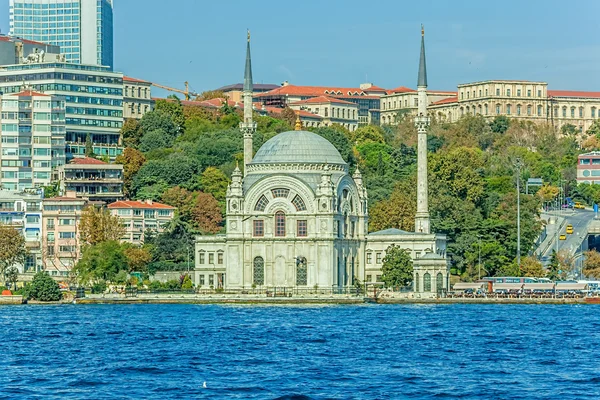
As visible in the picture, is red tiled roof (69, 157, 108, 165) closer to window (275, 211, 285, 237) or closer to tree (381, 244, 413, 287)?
window (275, 211, 285, 237)

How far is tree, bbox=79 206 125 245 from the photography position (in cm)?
11419

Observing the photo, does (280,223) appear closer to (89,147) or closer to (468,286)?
(468,286)

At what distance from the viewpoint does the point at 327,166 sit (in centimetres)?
10562

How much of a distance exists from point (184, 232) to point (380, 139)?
46253mm

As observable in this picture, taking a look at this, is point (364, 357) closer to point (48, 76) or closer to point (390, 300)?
point (390, 300)

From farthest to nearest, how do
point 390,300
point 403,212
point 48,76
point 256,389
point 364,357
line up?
point 48,76, point 403,212, point 390,300, point 364,357, point 256,389

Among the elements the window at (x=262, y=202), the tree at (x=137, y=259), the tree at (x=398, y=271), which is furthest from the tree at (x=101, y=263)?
the tree at (x=398, y=271)

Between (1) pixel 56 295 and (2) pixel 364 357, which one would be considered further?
(1) pixel 56 295

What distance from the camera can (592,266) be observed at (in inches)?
4528

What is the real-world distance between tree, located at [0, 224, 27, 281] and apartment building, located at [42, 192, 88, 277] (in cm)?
522

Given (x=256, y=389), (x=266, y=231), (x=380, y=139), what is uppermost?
(x=380, y=139)

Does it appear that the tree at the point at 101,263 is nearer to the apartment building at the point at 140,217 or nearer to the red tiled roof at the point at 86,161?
the apartment building at the point at 140,217

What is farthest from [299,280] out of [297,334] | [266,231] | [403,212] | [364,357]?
[364,357]

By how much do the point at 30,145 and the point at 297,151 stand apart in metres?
41.1
